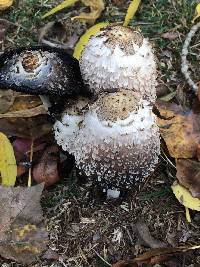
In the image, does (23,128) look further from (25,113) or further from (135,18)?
(135,18)

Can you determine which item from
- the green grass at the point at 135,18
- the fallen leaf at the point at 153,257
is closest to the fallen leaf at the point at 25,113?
the green grass at the point at 135,18

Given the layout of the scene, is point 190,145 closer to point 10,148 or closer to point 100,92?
point 100,92

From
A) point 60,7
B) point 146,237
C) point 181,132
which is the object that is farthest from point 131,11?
point 146,237

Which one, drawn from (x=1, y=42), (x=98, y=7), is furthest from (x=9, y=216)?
(x=98, y=7)

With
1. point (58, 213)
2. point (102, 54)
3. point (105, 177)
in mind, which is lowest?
point (58, 213)

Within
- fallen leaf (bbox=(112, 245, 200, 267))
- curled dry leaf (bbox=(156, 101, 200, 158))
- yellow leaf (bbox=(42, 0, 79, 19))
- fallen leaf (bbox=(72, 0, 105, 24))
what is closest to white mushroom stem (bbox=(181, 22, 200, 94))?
curled dry leaf (bbox=(156, 101, 200, 158))

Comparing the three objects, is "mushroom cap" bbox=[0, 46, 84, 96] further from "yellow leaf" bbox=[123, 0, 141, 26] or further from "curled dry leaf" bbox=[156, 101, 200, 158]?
"yellow leaf" bbox=[123, 0, 141, 26]
